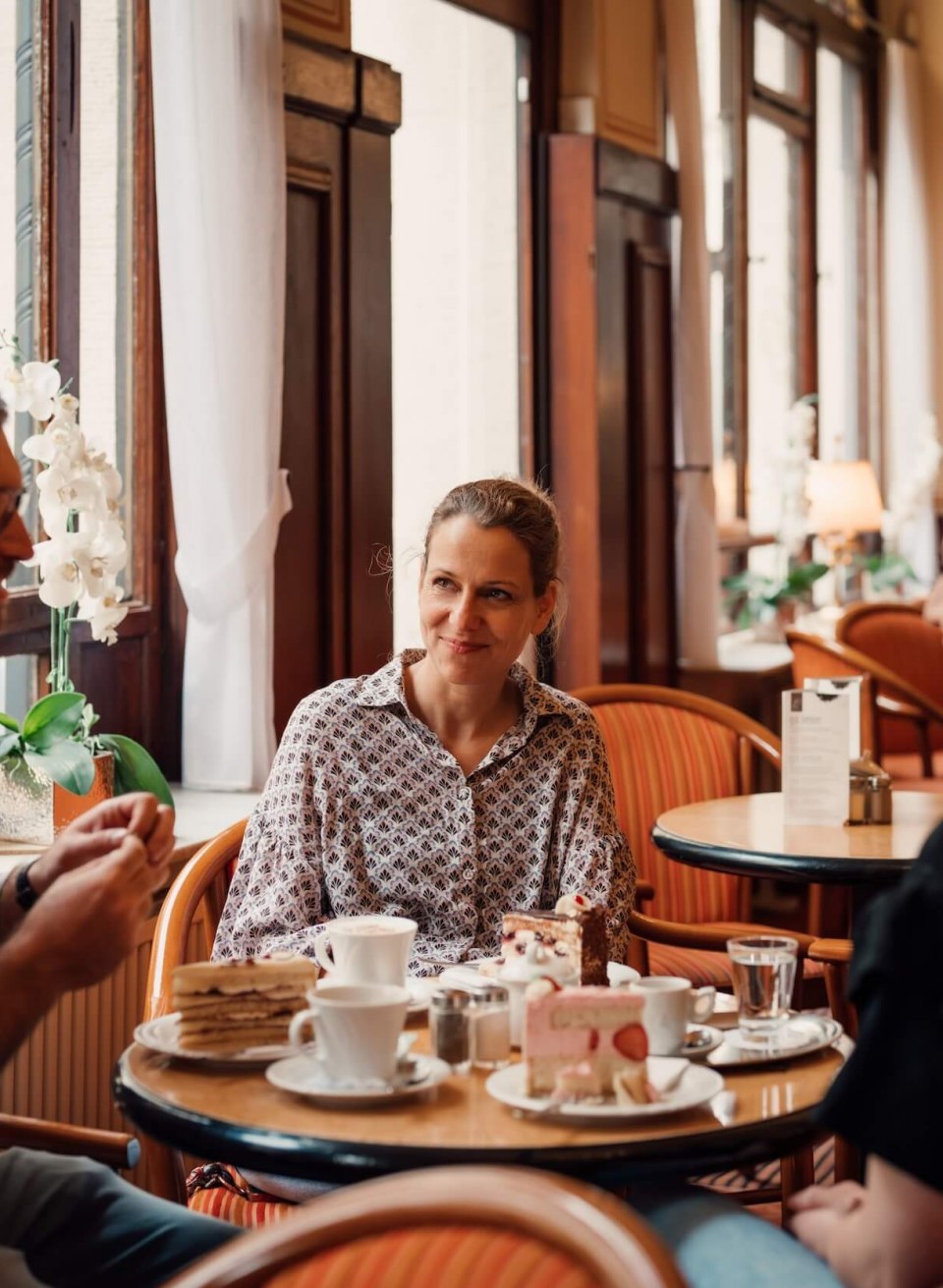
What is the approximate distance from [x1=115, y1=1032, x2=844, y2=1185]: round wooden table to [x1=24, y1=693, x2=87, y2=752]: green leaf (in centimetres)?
113

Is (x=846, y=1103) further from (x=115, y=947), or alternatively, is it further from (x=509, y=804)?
(x=509, y=804)

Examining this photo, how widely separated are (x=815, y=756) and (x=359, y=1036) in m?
1.70

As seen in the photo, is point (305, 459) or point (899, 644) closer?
point (305, 459)

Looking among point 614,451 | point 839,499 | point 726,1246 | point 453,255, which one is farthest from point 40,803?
point 839,499

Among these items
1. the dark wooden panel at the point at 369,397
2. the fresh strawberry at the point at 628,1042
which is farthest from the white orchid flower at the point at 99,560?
the fresh strawberry at the point at 628,1042

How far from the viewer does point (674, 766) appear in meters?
3.71

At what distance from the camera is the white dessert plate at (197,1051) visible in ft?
5.44

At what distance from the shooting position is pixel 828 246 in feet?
26.0

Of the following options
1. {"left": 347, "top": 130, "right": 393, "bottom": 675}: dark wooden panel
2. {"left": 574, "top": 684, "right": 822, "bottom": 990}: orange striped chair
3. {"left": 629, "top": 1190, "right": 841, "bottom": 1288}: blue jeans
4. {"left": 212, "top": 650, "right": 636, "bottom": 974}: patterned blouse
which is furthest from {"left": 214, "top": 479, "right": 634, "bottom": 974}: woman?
{"left": 347, "top": 130, "right": 393, "bottom": 675}: dark wooden panel

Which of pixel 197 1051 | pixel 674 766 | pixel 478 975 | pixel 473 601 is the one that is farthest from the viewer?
pixel 674 766

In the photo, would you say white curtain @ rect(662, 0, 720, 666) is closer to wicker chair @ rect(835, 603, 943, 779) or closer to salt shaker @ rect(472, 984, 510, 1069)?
wicker chair @ rect(835, 603, 943, 779)

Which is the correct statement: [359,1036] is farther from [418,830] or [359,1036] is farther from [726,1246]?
[418,830]

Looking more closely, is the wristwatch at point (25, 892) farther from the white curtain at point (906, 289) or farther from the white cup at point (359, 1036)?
the white curtain at point (906, 289)

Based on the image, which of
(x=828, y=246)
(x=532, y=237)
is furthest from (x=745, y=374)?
(x=532, y=237)
